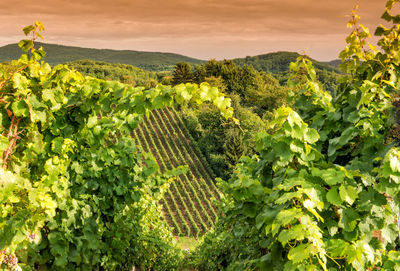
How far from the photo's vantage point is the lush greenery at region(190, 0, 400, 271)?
1837mm

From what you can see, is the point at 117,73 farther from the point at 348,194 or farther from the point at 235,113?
the point at 348,194

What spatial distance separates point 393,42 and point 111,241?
3.49 m

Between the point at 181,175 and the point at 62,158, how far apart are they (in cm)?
2746

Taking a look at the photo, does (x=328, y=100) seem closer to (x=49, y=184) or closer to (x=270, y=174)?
(x=270, y=174)

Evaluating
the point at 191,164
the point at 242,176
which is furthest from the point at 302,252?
the point at 191,164

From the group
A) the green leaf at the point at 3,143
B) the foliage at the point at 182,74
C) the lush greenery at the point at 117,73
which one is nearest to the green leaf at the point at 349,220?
the green leaf at the point at 3,143

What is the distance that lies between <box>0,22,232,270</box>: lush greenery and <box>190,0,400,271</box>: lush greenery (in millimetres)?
811

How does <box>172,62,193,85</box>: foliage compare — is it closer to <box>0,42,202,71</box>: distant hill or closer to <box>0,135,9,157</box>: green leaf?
<box>0,135,9,157</box>: green leaf

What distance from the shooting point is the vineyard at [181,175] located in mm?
22141

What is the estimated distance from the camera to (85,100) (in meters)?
3.05

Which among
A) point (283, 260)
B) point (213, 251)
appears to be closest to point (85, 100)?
point (283, 260)

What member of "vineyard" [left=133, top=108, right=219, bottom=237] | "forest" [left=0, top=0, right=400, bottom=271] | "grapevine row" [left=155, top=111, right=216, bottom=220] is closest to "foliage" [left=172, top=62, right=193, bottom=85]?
"vineyard" [left=133, top=108, right=219, bottom=237]

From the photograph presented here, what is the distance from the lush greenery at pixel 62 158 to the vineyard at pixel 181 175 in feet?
48.2

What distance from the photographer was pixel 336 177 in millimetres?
2031
